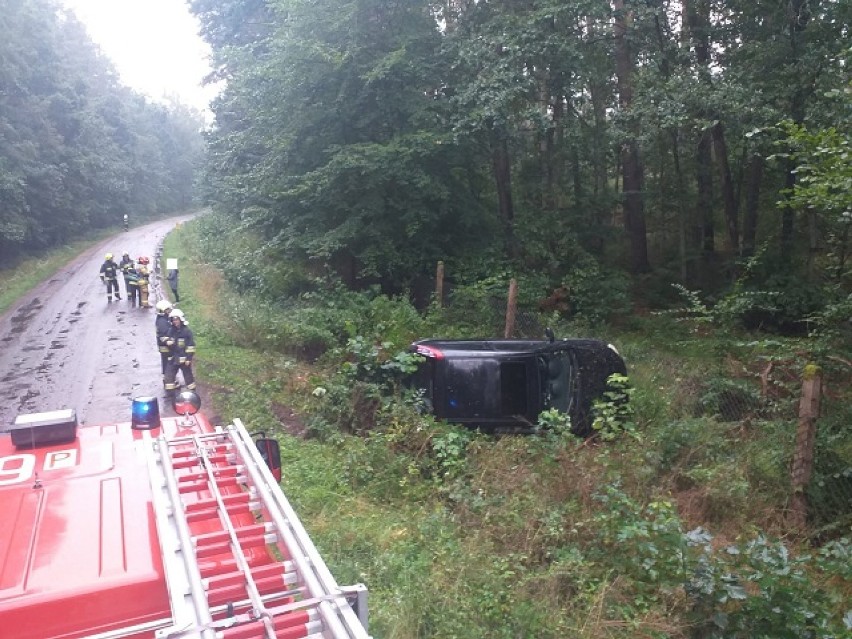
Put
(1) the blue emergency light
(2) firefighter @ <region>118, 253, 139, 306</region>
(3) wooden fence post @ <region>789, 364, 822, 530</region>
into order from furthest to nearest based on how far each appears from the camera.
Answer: (2) firefighter @ <region>118, 253, 139, 306</region> → (3) wooden fence post @ <region>789, 364, 822, 530</region> → (1) the blue emergency light

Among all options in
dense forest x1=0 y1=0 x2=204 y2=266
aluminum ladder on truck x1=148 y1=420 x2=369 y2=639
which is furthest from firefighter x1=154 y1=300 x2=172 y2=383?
dense forest x1=0 y1=0 x2=204 y2=266

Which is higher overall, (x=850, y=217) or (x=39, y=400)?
(x=850, y=217)

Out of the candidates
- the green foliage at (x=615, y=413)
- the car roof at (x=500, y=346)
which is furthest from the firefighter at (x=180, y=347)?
the green foliage at (x=615, y=413)

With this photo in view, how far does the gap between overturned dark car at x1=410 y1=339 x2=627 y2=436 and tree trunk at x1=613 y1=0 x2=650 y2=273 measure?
7.37 metres

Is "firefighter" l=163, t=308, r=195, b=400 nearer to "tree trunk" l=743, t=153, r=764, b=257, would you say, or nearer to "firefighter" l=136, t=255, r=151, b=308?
"firefighter" l=136, t=255, r=151, b=308

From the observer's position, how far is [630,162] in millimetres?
18641

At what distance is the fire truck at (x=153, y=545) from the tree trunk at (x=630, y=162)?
1281 centimetres

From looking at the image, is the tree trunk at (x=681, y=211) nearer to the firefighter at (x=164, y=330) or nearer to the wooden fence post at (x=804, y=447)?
the wooden fence post at (x=804, y=447)

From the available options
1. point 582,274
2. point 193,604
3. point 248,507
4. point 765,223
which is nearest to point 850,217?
point 248,507

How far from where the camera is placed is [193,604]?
2.49 m

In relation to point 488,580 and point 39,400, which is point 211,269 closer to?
point 39,400

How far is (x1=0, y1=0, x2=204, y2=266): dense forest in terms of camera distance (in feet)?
101

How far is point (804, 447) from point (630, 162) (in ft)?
43.6

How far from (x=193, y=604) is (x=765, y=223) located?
25.1m
